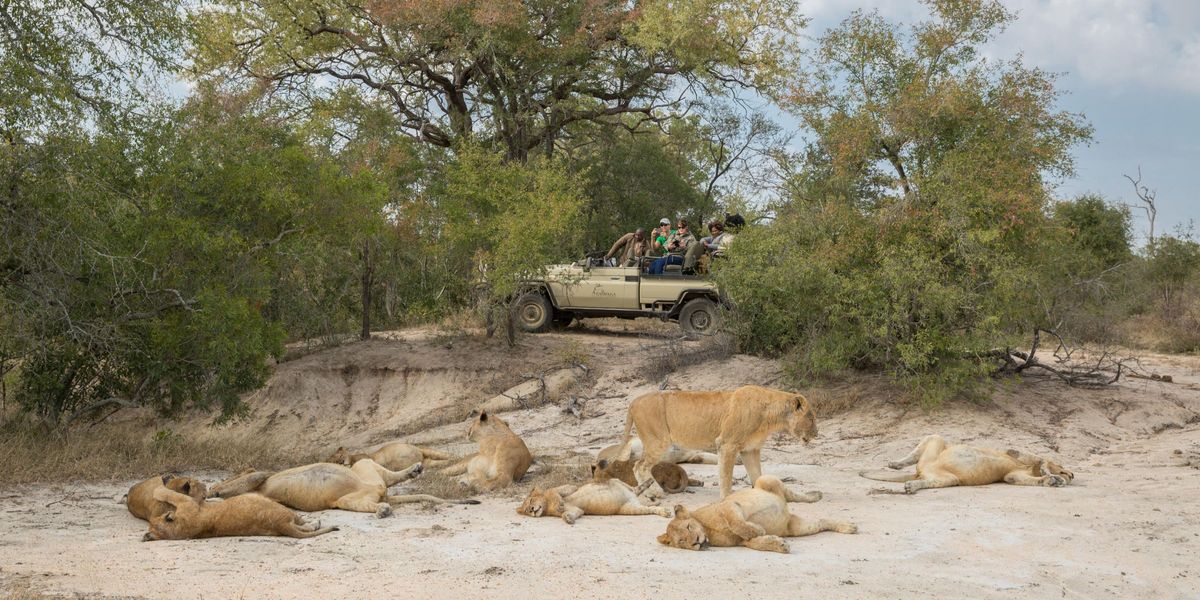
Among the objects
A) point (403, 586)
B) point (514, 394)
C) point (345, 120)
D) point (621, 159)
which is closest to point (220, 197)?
point (514, 394)

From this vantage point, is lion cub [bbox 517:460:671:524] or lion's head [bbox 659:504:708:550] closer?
lion's head [bbox 659:504:708:550]

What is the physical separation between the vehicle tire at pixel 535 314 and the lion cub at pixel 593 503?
37.4ft

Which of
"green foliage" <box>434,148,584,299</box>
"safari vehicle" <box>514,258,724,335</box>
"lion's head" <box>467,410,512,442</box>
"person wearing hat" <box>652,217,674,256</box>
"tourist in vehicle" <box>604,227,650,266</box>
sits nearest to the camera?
"lion's head" <box>467,410,512,442</box>

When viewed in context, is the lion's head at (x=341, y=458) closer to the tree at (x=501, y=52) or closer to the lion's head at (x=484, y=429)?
the lion's head at (x=484, y=429)

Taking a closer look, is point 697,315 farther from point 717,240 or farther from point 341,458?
point 341,458

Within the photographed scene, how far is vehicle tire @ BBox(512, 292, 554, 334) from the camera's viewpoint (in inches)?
784

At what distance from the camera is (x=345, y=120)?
82.7 ft

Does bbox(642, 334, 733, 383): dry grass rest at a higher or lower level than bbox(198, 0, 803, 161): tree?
lower

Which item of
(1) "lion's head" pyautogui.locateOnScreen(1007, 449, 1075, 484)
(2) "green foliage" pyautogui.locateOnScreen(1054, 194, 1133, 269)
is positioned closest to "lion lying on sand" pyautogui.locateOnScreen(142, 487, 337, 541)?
(1) "lion's head" pyautogui.locateOnScreen(1007, 449, 1075, 484)

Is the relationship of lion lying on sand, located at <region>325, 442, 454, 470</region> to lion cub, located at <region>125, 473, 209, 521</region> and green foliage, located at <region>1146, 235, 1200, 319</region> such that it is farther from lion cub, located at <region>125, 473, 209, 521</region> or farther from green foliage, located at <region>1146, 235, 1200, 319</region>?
green foliage, located at <region>1146, 235, 1200, 319</region>

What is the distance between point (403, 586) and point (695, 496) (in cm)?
365

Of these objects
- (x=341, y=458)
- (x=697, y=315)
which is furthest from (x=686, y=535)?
(x=697, y=315)

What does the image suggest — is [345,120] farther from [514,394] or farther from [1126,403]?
[1126,403]

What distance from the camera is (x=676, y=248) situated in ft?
66.0
